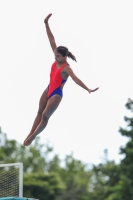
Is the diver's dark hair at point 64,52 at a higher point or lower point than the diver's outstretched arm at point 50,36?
lower

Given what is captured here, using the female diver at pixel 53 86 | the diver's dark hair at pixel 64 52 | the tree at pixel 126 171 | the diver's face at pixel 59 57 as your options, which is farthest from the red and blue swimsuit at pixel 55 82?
the tree at pixel 126 171

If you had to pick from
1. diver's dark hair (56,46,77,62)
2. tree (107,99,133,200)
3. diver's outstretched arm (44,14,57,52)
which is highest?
tree (107,99,133,200)

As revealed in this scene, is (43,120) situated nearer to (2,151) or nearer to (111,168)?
(111,168)

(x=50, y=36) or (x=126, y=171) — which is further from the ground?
(x=126, y=171)

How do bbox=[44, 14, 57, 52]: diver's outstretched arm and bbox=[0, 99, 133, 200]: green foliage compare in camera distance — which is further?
bbox=[0, 99, 133, 200]: green foliage

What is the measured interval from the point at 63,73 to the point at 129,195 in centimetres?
2837

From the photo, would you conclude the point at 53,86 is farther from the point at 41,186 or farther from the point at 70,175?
the point at 70,175

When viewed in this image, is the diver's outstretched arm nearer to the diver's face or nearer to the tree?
the diver's face

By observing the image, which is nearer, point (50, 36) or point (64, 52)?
point (64, 52)

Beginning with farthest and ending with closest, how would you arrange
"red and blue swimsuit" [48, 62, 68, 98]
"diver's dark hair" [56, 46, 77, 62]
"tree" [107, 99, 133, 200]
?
1. "tree" [107, 99, 133, 200]
2. "red and blue swimsuit" [48, 62, 68, 98]
3. "diver's dark hair" [56, 46, 77, 62]

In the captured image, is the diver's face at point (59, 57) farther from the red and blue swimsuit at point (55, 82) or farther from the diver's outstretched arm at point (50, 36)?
the diver's outstretched arm at point (50, 36)

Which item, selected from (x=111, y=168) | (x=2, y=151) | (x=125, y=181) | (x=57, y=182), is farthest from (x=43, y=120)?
(x=2, y=151)

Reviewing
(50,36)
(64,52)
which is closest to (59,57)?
(64,52)

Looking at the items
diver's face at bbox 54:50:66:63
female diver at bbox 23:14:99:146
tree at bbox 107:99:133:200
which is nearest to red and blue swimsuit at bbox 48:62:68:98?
female diver at bbox 23:14:99:146
